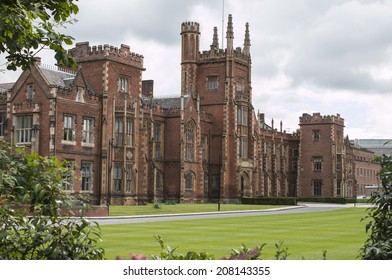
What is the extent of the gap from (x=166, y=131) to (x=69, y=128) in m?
15.2

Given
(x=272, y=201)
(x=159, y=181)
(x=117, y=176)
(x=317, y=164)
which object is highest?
(x=317, y=164)

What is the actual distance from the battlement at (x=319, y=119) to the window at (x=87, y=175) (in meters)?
46.7

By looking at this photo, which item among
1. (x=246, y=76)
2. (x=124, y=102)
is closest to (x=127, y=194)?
(x=124, y=102)

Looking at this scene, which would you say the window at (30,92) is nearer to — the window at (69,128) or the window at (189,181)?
the window at (69,128)

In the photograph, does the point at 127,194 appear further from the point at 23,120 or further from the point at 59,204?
the point at 59,204

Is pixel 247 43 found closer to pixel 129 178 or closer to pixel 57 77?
pixel 129 178

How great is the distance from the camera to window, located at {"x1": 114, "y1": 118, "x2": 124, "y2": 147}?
47.9m

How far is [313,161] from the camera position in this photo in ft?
277

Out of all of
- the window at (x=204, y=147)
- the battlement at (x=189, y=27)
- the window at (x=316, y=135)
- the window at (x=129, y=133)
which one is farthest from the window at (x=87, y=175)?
the window at (x=316, y=135)

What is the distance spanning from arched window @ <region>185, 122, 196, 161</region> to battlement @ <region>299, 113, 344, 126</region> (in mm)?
31124

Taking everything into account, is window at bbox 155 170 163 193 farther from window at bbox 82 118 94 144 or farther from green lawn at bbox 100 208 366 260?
green lawn at bbox 100 208 366 260

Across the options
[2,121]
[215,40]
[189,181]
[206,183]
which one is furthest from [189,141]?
[2,121]

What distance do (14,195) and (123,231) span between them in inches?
573

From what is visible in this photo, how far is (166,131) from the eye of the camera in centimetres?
5775
